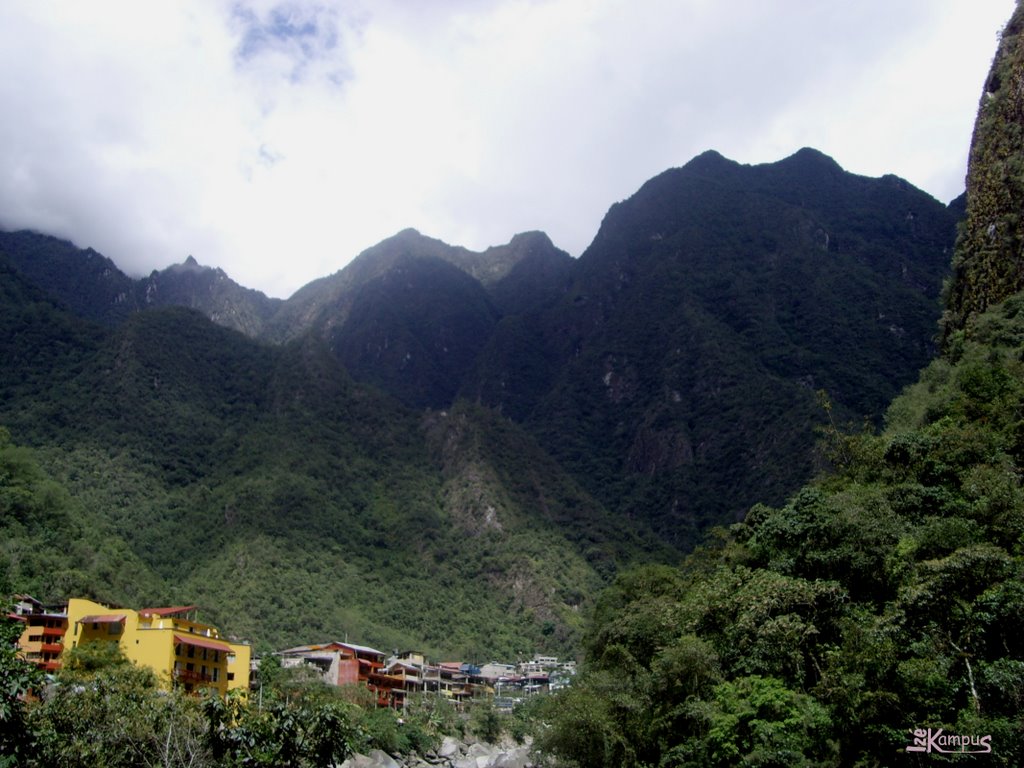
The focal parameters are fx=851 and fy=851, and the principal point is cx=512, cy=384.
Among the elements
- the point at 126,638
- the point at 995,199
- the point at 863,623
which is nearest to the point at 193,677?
the point at 126,638

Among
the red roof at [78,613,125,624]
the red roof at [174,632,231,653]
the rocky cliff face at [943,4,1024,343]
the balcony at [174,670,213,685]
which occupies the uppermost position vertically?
the rocky cliff face at [943,4,1024,343]

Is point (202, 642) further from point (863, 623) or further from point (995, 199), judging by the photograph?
point (995, 199)

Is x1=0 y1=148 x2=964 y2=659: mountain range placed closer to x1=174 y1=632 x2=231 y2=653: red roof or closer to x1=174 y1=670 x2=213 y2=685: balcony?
x1=174 y1=632 x2=231 y2=653: red roof

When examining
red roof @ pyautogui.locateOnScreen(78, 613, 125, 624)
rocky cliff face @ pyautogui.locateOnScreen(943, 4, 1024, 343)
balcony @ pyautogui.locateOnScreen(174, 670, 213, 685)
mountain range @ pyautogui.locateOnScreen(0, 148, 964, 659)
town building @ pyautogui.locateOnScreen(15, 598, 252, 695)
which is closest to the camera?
rocky cliff face @ pyautogui.locateOnScreen(943, 4, 1024, 343)

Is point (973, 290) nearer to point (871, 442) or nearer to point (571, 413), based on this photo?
point (871, 442)

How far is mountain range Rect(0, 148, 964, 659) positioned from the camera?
85.1m

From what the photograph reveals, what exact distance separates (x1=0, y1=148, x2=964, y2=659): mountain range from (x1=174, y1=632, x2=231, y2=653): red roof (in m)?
12.3

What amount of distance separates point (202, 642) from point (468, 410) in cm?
7631

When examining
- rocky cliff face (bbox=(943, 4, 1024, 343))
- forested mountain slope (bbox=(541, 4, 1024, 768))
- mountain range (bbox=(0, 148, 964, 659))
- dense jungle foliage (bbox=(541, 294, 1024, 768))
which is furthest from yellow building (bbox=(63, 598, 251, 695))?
rocky cliff face (bbox=(943, 4, 1024, 343))

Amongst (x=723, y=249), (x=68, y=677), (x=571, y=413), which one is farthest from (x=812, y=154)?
(x=68, y=677)

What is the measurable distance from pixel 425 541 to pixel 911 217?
4802 inches

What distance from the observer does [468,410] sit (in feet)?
399

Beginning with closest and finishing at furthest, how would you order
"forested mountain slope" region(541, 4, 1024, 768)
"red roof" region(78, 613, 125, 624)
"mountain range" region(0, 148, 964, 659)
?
"forested mountain slope" region(541, 4, 1024, 768), "red roof" region(78, 613, 125, 624), "mountain range" region(0, 148, 964, 659)

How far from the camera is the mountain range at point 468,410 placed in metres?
85.1
